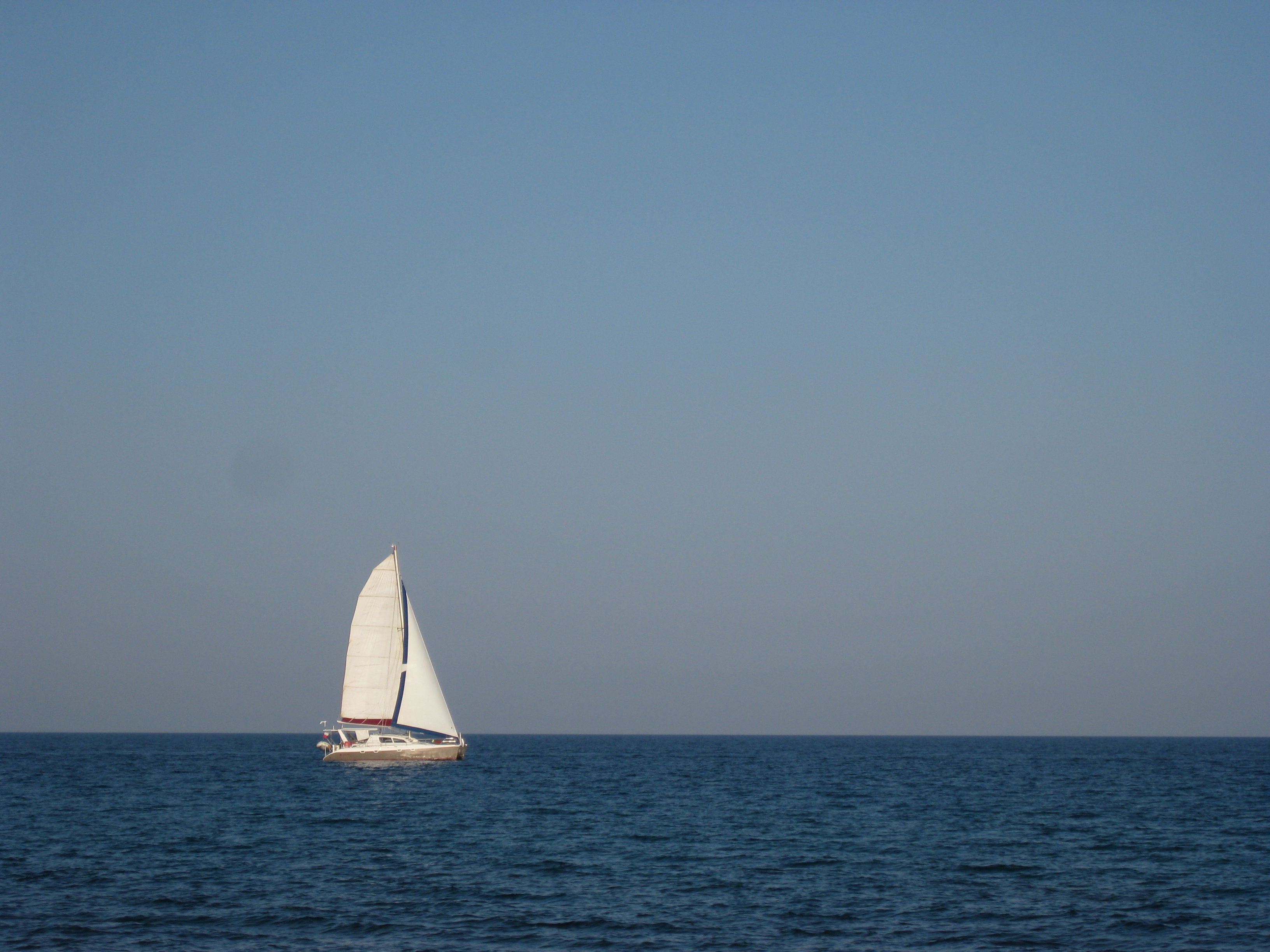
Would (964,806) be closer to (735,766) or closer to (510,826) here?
(510,826)

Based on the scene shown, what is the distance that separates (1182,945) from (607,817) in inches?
1293

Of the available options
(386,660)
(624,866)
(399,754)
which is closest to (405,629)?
(386,660)

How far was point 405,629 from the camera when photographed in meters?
91.5

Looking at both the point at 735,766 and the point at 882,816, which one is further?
the point at 735,766

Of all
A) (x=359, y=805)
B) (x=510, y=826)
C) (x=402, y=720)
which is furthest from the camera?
(x=402, y=720)

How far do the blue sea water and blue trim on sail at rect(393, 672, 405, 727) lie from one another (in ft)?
27.0

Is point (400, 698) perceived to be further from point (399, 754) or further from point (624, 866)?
point (624, 866)

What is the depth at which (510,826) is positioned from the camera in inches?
2100

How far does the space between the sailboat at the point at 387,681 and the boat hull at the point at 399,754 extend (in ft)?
0.22

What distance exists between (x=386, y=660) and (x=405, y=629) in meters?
2.85

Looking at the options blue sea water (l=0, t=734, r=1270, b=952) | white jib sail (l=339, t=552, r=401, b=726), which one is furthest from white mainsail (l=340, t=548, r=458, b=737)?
blue sea water (l=0, t=734, r=1270, b=952)

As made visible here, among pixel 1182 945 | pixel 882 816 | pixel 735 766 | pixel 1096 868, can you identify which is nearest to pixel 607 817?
pixel 882 816

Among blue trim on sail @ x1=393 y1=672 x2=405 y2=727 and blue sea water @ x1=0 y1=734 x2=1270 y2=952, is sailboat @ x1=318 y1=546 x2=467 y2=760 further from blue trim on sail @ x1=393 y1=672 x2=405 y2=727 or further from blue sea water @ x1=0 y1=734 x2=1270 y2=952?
blue sea water @ x1=0 y1=734 x2=1270 y2=952

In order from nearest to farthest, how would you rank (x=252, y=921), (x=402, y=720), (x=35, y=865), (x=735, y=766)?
1. (x=252, y=921)
2. (x=35, y=865)
3. (x=402, y=720)
4. (x=735, y=766)
